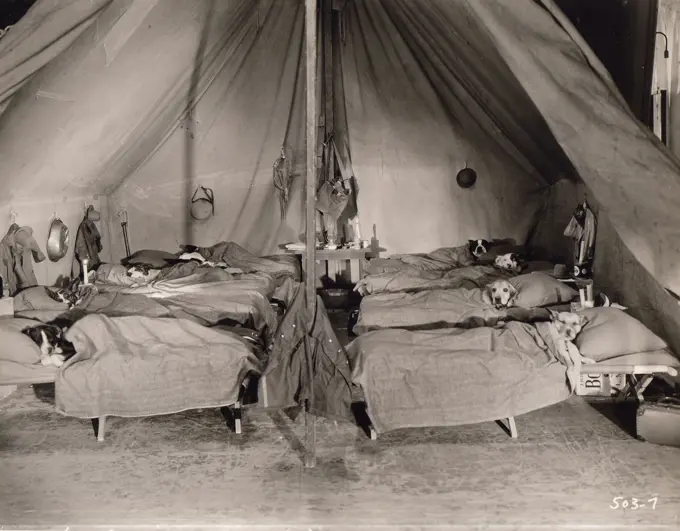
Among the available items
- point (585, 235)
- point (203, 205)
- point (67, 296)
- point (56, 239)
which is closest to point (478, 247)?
point (585, 235)

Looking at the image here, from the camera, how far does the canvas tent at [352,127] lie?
303 cm

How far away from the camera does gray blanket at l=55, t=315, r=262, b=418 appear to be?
332 cm

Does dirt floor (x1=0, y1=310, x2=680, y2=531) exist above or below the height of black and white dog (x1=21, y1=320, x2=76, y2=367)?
below

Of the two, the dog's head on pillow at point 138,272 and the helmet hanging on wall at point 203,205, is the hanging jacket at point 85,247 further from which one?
the helmet hanging on wall at point 203,205

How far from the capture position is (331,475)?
299 centimetres

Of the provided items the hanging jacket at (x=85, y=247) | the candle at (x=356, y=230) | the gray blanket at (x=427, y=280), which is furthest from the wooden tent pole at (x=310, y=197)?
the candle at (x=356, y=230)

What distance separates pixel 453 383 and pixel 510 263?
250 cm

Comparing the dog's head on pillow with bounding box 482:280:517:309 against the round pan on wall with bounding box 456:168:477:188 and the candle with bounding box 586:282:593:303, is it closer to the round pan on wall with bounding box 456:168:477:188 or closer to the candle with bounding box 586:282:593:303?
the candle with bounding box 586:282:593:303

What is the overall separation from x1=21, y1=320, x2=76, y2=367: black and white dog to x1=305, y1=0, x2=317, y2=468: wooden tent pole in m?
1.46

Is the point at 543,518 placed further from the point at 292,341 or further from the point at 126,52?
the point at 126,52

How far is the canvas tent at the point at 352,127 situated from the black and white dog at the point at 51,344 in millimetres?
1147

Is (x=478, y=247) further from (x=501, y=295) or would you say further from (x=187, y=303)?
(x=187, y=303)

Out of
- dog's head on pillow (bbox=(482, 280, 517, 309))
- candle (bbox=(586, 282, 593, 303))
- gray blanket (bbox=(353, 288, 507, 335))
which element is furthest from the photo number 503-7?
candle (bbox=(586, 282, 593, 303))

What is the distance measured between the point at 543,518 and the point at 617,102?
2002 mm
